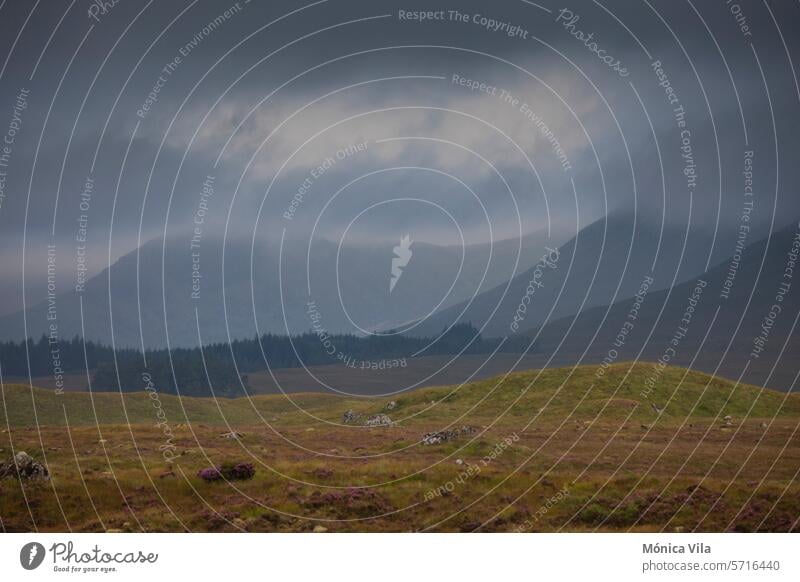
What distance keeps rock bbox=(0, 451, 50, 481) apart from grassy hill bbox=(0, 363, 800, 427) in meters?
46.5

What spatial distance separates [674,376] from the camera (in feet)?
415

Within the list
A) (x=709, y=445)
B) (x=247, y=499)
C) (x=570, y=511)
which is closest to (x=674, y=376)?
(x=709, y=445)

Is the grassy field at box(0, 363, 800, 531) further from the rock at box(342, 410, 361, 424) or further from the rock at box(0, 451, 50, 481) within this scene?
the rock at box(342, 410, 361, 424)

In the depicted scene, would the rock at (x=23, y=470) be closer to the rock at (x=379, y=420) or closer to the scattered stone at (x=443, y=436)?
the scattered stone at (x=443, y=436)

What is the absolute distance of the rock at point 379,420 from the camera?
103 meters

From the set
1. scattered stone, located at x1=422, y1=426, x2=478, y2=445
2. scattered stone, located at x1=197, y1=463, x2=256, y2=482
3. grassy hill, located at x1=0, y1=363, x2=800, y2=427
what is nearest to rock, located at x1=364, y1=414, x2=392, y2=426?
grassy hill, located at x1=0, y1=363, x2=800, y2=427

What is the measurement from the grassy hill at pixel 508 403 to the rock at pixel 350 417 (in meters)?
1.20

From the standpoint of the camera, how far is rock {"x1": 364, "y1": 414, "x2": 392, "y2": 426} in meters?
103

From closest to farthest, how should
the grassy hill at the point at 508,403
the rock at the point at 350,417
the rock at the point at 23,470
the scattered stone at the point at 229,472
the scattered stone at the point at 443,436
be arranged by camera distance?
the rock at the point at 23,470, the scattered stone at the point at 229,472, the scattered stone at the point at 443,436, the rock at the point at 350,417, the grassy hill at the point at 508,403

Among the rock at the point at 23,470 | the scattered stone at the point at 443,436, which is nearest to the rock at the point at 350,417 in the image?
the scattered stone at the point at 443,436

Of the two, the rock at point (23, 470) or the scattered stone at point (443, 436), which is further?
the scattered stone at point (443, 436)

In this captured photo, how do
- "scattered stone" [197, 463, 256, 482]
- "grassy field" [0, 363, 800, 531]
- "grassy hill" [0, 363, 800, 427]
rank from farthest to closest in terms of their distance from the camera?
1. "grassy hill" [0, 363, 800, 427]
2. "scattered stone" [197, 463, 256, 482]
3. "grassy field" [0, 363, 800, 531]
